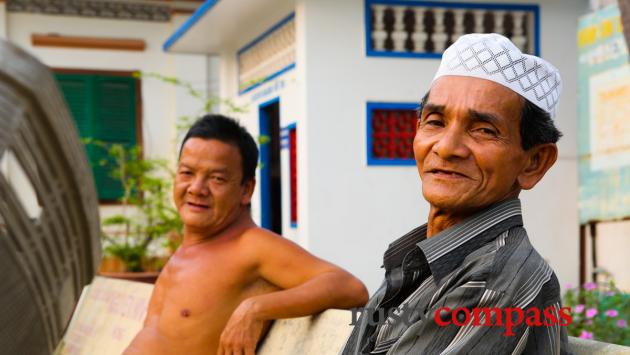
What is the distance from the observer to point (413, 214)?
696cm

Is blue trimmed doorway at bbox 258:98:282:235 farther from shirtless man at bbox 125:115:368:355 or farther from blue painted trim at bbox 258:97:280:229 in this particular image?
shirtless man at bbox 125:115:368:355

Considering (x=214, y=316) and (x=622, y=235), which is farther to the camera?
(x=622, y=235)

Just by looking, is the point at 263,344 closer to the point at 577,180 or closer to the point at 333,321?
the point at 333,321

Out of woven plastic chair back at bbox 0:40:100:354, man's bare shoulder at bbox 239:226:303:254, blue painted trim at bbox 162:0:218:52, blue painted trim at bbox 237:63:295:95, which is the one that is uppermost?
blue painted trim at bbox 162:0:218:52

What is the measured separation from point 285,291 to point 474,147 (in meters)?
1.15

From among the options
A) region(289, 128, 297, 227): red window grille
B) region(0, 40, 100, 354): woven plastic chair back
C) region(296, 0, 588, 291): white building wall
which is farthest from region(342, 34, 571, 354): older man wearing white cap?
region(289, 128, 297, 227): red window grille

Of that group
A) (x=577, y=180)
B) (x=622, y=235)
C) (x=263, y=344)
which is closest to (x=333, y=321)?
(x=263, y=344)

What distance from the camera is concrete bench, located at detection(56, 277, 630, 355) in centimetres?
252

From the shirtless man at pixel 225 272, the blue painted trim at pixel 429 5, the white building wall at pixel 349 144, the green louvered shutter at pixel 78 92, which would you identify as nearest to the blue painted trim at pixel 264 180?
the white building wall at pixel 349 144

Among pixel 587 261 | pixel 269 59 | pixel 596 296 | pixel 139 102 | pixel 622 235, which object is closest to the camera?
pixel 596 296

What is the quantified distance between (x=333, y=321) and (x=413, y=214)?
440 cm

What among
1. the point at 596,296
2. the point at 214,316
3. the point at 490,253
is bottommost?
the point at 596,296

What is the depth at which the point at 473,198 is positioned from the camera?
1.72 meters

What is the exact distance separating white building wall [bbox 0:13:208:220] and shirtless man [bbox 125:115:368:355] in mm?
7689
